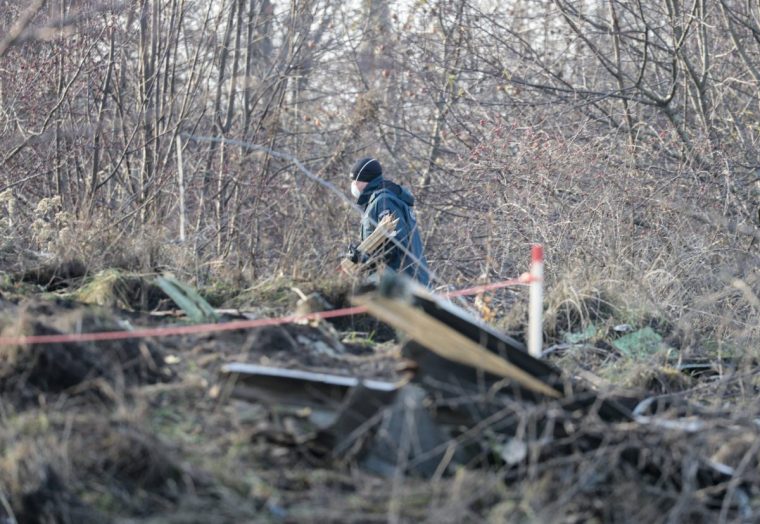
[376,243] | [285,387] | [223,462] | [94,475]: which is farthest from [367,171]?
[94,475]

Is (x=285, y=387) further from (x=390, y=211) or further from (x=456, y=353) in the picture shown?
Answer: (x=390, y=211)

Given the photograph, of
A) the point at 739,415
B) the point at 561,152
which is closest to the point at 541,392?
the point at 739,415

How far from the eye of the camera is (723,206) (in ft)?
38.8

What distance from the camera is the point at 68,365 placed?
4621 millimetres

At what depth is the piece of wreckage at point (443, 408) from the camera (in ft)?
14.0

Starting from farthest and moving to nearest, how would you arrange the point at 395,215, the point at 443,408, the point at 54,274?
the point at 395,215 → the point at 54,274 → the point at 443,408

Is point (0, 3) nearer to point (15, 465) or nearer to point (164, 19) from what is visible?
point (164, 19)

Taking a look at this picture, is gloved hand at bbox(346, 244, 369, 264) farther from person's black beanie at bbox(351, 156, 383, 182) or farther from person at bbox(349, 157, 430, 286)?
person's black beanie at bbox(351, 156, 383, 182)

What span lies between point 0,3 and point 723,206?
8.70 meters

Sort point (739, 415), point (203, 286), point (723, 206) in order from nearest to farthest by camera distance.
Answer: point (739, 415) → point (203, 286) → point (723, 206)

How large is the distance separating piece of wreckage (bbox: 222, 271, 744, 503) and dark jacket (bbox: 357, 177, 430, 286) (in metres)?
4.53

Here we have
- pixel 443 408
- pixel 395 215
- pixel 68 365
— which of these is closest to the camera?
pixel 443 408

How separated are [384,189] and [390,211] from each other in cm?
28

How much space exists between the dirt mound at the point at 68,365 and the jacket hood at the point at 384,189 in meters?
5.04
